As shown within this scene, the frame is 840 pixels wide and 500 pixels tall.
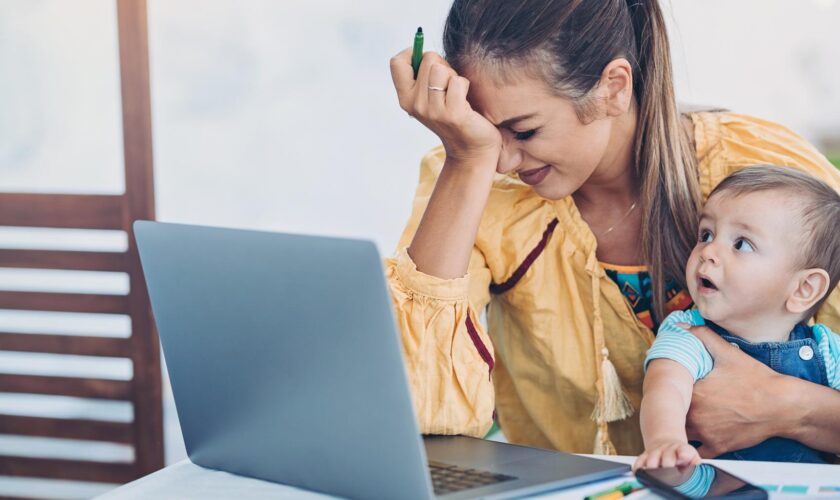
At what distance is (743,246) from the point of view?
127cm

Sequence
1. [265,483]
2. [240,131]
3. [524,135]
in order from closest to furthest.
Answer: [265,483] < [524,135] < [240,131]

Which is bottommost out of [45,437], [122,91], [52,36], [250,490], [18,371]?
[45,437]

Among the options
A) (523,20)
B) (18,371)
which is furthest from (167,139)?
(523,20)

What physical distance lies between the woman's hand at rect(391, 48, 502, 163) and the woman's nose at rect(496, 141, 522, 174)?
33 mm

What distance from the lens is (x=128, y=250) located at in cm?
254

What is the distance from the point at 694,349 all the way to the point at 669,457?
1.02 ft

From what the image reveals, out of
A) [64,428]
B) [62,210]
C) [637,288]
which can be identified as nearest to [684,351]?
[637,288]

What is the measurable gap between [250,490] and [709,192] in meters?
0.87

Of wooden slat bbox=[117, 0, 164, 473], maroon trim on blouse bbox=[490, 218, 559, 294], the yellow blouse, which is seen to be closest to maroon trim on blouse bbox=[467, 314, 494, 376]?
the yellow blouse

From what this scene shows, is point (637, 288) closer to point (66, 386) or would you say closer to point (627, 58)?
point (627, 58)

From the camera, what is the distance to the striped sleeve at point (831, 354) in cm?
127

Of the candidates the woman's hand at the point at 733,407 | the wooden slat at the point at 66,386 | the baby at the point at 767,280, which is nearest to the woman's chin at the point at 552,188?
the baby at the point at 767,280

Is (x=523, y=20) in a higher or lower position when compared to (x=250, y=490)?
higher

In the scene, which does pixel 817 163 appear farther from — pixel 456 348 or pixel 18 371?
pixel 18 371
